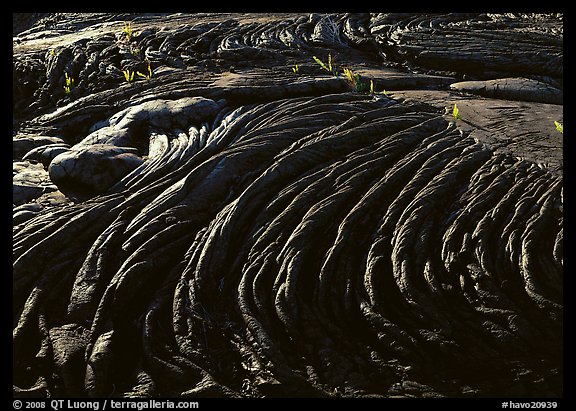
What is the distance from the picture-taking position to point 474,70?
10500 mm

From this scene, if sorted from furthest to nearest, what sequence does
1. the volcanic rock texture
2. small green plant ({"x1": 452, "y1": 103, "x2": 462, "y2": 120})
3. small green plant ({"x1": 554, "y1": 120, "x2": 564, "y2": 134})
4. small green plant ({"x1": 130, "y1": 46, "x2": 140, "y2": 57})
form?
small green plant ({"x1": 130, "y1": 46, "x2": 140, "y2": 57})
small green plant ({"x1": 452, "y1": 103, "x2": 462, "y2": 120})
small green plant ({"x1": 554, "y1": 120, "x2": 564, "y2": 134})
the volcanic rock texture

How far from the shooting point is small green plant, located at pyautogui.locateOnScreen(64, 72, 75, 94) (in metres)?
9.97

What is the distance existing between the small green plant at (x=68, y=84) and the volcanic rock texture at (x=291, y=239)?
48 cm

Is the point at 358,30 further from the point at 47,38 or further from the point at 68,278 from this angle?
the point at 68,278

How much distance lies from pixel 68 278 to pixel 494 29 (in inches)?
368

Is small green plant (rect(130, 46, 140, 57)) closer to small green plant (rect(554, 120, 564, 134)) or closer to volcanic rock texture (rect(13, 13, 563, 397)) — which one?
volcanic rock texture (rect(13, 13, 563, 397))

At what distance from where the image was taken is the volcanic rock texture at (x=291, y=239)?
5.04m

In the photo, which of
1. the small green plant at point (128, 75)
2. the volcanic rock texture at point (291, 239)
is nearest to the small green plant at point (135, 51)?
the small green plant at point (128, 75)

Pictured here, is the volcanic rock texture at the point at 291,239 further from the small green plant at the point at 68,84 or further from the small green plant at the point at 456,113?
the small green plant at the point at 68,84

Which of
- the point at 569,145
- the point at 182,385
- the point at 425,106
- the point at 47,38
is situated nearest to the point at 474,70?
the point at 425,106

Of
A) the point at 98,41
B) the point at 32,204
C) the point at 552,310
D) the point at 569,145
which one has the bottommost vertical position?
the point at 552,310

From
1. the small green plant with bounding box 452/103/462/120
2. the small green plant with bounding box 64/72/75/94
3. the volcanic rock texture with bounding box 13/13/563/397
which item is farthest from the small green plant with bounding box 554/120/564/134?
the small green plant with bounding box 64/72/75/94

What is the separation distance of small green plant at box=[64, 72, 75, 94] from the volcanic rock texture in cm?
48

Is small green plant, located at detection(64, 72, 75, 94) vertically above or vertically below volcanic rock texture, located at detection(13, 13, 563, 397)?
above
